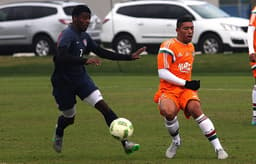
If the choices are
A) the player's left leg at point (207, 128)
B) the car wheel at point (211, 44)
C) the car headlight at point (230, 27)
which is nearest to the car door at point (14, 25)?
the car wheel at point (211, 44)

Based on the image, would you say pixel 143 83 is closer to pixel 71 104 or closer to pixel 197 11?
pixel 197 11

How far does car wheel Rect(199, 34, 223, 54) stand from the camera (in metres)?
32.3

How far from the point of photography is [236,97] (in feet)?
66.4

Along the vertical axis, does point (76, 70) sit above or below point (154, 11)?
above

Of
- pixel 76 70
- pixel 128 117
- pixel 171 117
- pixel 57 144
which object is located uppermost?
pixel 76 70

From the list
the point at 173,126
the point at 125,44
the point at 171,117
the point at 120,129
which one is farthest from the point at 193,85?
the point at 125,44

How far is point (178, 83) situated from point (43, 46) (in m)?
23.7

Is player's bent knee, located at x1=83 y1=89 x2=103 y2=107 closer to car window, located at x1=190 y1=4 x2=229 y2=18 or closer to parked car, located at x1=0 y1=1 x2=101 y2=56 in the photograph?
car window, located at x1=190 y1=4 x2=229 y2=18

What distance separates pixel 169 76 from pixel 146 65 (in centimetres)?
1929

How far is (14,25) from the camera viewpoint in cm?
3522

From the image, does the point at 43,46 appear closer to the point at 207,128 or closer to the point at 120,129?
the point at 120,129

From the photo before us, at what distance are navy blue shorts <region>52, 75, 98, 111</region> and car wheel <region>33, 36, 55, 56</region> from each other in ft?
73.8

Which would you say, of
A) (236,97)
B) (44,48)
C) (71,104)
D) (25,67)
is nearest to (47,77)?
(25,67)

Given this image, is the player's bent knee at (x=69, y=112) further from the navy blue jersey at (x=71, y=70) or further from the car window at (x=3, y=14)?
the car window at (x=3, y=14)
